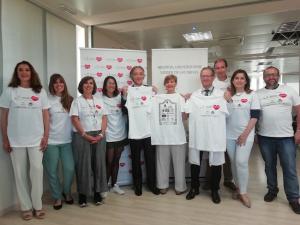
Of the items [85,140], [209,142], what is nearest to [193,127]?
[209,142]

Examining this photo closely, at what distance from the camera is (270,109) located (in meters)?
2.96

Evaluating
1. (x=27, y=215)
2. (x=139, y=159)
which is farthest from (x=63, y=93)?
(x=27, y=215)

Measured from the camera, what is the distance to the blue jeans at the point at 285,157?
294cm

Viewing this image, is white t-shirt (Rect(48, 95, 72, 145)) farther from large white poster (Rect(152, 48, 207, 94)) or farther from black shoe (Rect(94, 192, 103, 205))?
large white poster (Rect(152, 48, 207, 94))

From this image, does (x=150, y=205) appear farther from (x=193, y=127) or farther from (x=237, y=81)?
(x=237, y=81)

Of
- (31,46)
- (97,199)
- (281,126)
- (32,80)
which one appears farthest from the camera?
(31,46)

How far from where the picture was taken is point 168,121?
10.9 ft

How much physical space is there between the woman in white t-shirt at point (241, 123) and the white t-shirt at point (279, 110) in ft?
0.43

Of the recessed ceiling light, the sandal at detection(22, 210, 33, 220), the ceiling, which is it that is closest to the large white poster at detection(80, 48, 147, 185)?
the ceiling

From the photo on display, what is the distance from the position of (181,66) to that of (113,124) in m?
1.27

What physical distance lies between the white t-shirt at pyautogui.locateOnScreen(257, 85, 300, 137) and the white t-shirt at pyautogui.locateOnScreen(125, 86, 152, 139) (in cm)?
142

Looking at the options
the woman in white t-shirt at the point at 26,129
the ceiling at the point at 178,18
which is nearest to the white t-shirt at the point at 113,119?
the woman in white t-shirt at the point at 26,129

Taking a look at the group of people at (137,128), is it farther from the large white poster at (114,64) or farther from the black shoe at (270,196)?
the large white poster at (114,64)

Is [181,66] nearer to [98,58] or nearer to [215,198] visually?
[98,58]
